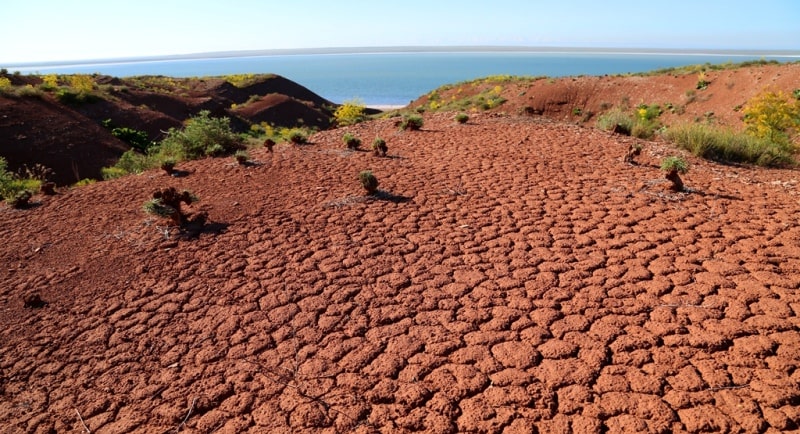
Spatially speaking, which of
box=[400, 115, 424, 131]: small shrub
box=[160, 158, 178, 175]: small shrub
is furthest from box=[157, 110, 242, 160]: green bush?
box=[400, 115, 424, 131]: small shrub

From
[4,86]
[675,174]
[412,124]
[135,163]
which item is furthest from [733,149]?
[4,86]

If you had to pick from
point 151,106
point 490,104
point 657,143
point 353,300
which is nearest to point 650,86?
point 490,104

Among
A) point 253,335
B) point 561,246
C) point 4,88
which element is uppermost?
point 4,88

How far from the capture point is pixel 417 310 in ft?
12.6

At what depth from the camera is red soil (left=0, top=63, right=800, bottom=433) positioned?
2.91m

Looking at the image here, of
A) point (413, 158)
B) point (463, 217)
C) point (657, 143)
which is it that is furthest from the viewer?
point (657, 143)

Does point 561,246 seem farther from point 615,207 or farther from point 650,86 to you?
point 650,86

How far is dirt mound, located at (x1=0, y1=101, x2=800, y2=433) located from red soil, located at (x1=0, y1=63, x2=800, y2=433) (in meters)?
0.02

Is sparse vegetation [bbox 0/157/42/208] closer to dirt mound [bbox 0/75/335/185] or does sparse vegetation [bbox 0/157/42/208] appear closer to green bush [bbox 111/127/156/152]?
dirt mound [bbox 0/75/335/185]

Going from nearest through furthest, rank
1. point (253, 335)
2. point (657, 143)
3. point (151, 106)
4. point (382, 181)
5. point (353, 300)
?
point (253, 335), point (353, 300), point (382, 181), point (657, 143), point (151, 106)

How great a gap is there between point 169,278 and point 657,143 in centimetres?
870

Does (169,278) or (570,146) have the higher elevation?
(570,146)

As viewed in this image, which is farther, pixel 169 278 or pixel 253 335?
pixel 169 278

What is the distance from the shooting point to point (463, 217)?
5.57 metres
